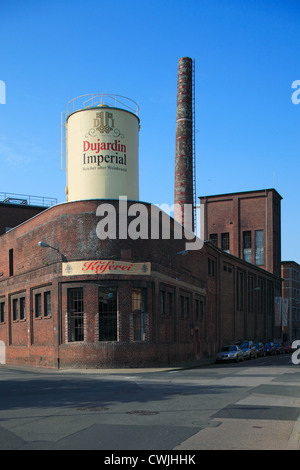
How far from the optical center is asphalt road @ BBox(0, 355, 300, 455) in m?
9.56

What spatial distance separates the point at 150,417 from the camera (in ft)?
40.8

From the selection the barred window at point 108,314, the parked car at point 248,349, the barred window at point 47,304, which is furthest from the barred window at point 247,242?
the barred window at point 108,314

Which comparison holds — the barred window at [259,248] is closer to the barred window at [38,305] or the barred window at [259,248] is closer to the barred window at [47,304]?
the barred window at [38,305]

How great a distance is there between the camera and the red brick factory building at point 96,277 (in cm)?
3300

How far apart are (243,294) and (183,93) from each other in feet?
82.7

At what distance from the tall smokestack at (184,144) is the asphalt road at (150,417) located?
35694 millimetres

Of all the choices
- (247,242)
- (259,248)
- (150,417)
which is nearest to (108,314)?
(150,417)

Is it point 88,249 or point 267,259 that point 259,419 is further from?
point 267,259

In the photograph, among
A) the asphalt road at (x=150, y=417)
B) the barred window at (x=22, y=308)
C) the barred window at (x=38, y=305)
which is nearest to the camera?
the asphalt road at (x=150, y=417)

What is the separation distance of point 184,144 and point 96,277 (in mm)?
26660

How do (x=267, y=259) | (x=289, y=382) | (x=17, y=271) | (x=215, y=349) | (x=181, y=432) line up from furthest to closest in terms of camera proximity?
(x=267, y=259) < (x=215, y=349) < (x=17, y=271) < (x=289, y=382) < (x=181, y=432)

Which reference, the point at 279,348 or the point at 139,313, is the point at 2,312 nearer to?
the point at 139,313

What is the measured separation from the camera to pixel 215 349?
5312 centimetres
